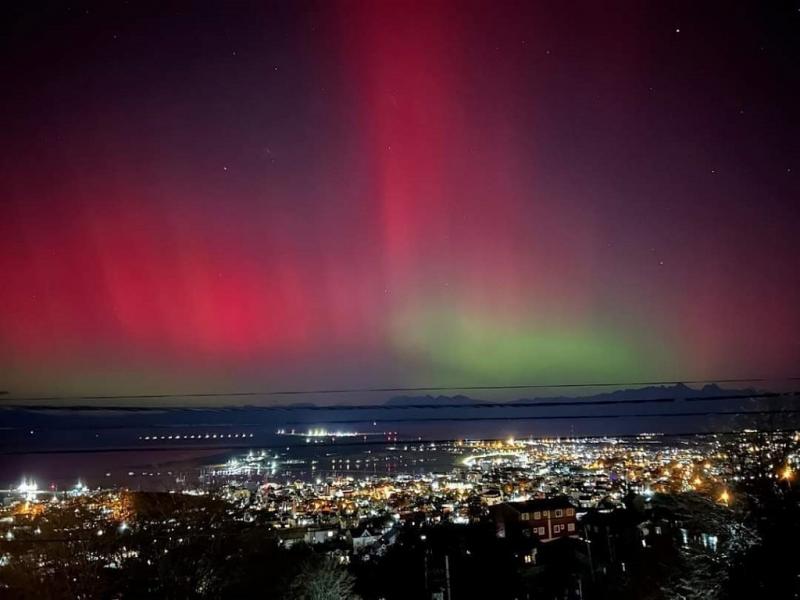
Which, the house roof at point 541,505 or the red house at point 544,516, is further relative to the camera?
the house roof at point 541,505

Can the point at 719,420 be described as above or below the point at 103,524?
above

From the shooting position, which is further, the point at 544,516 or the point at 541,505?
the point at 541,505

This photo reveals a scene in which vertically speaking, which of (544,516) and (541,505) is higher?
(541,505)

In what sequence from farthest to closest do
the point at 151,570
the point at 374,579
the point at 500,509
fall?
the point at 500,509, the point at 374,579, the point at 151,570

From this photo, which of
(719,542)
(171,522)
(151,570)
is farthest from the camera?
(171,522)

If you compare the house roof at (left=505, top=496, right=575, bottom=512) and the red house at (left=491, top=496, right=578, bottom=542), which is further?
the house roof at (left=505, top=496, right=575, bottom=512)

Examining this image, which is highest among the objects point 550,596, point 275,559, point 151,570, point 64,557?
point 64,557

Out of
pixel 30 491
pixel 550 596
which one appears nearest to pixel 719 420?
pixel 550 596

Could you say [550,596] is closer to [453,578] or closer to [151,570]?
[453,578]

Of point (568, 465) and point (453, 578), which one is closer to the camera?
point (453, 578)
